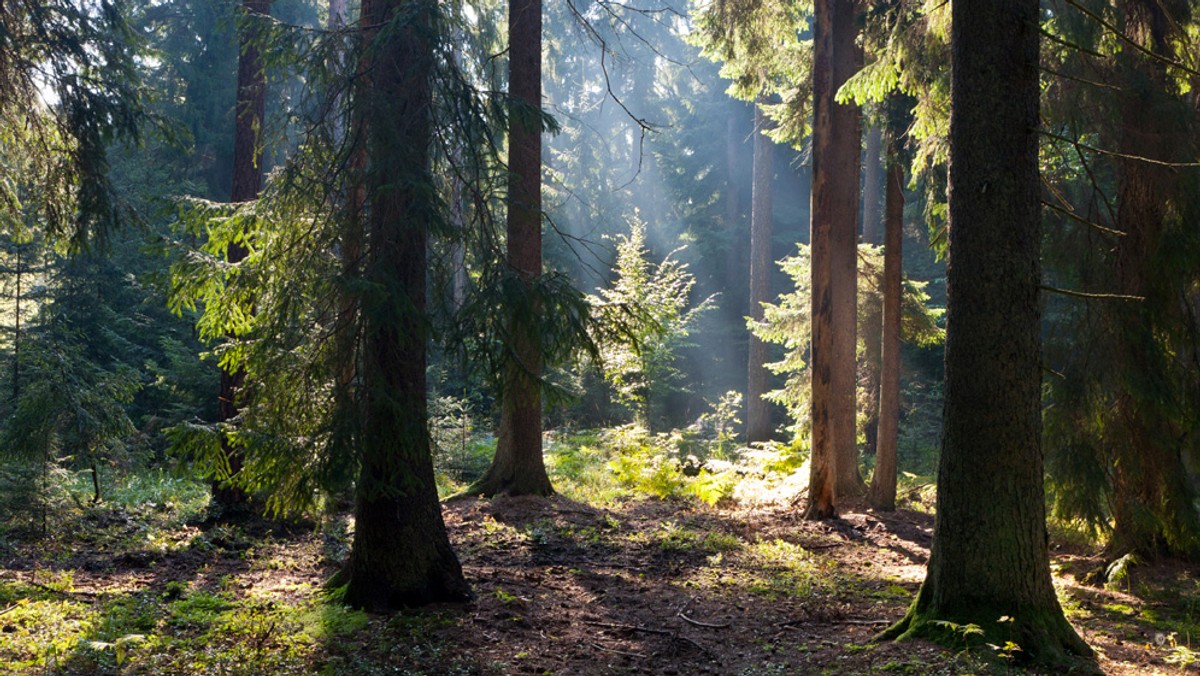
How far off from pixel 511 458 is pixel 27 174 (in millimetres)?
6362

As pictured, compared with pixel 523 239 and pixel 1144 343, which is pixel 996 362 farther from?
pixel 523 239

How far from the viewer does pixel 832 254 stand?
12266 mm

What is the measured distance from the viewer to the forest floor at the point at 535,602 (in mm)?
5410

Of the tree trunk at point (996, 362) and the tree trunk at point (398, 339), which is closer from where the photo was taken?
the tree trunk at point (996, 362)

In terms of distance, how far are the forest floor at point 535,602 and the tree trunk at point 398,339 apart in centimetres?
33

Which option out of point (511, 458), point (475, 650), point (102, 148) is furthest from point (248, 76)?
point (475, 650)

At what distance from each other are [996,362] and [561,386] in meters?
4.73

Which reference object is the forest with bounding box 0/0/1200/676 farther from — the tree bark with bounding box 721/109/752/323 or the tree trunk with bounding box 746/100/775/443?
the tree bark with bounding box 721/109/752/323

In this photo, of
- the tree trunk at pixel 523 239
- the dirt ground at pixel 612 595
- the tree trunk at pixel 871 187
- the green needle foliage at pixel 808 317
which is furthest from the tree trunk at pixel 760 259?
the tree trunk at pixel 523 239

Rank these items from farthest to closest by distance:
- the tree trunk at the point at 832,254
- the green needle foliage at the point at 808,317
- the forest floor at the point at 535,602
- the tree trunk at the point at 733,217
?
the tree trunk at the point at 733,217 < the green needle foliage at the point at 808,317 < the tree trunk at the point at 832,254 < the forest floor at the point at 535,602

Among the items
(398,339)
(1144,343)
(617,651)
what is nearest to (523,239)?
(398,339)

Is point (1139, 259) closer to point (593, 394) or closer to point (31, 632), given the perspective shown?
point (31, 632)

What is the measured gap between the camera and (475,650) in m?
5.74

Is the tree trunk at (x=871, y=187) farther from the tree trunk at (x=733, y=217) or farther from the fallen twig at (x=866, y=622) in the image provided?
the fallen twig at (x=866, y=622)
